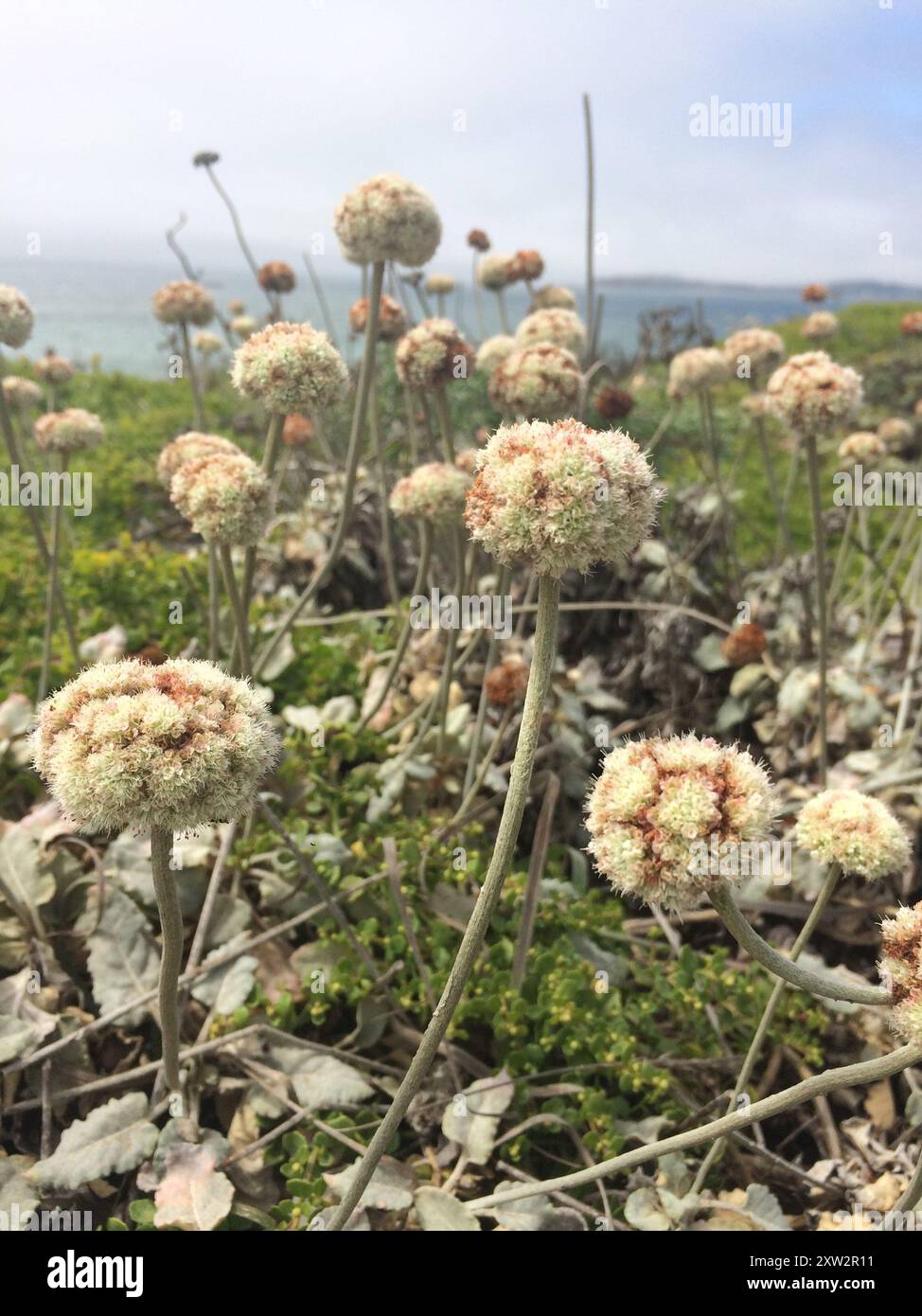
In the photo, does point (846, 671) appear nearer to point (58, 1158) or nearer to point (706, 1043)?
point (706, 1043)

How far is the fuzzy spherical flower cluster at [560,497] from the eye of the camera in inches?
64.4

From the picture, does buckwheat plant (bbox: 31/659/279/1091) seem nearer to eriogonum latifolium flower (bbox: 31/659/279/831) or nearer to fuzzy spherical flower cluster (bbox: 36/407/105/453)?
eriogonum latifolium flower (bbox: 31/659/279/831)

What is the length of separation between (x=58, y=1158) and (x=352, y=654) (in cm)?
249

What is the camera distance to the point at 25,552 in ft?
17.3

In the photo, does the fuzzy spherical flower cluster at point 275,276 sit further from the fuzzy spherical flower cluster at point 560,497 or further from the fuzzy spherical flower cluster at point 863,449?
the fuzzy spherical flower cluster at point 560,497

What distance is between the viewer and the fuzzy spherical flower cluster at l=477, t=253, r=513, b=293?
4.92 m

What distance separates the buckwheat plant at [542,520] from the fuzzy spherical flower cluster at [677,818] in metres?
0.17

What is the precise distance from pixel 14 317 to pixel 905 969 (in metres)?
3.13

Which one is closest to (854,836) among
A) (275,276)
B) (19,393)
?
(19,393)

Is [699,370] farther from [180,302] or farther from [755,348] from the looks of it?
[180,302]

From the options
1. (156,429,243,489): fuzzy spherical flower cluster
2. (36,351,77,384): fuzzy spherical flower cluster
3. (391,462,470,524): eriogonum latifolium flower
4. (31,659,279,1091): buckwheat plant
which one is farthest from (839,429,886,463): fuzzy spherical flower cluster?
(36,351,77,384): fuzzy spherical flower cluster

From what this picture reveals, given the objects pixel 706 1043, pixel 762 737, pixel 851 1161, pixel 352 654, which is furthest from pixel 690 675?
pixel 851 1161

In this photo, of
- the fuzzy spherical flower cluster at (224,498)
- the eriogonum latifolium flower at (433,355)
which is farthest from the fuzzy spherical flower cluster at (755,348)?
the fuzzy spherical flower cluster at (224,498)

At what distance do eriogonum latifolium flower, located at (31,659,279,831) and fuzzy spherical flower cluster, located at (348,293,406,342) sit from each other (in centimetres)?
286
